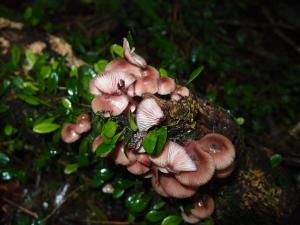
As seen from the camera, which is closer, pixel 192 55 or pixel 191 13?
pixel 192 55

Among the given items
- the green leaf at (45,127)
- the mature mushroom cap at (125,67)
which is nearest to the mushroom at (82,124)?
the green leaf at (45,127)

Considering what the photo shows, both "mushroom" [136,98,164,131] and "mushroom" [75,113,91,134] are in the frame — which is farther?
"mushroom" [75,113,91,134]

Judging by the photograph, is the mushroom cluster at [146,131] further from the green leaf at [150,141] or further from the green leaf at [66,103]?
the green leaf at [66,103]

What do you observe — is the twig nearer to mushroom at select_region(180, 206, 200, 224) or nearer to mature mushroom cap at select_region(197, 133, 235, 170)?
mushroom at select_region(180, 206, 200, 224)

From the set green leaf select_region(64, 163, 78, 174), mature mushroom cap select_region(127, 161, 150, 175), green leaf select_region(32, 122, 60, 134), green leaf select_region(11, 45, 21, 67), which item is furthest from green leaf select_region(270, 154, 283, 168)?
green leaf select_region(11, 45, 21, 67)

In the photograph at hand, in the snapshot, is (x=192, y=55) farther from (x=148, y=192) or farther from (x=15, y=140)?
(x=15, y=140)

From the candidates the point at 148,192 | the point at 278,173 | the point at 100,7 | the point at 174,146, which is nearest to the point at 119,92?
the point at 174,146
